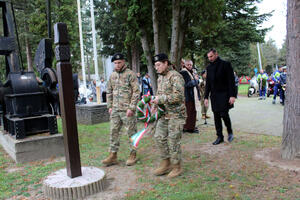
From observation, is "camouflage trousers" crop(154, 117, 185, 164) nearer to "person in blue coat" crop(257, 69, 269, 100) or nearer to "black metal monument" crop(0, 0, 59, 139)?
"black metal monument" crop(0, 0, 59, 139)

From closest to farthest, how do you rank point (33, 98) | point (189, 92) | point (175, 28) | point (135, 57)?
point (33, 98), point (189, 92), point (175, 28), point (135, 57)

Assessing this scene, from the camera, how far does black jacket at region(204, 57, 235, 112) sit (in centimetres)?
571

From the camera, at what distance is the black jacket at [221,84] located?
18.7 ft

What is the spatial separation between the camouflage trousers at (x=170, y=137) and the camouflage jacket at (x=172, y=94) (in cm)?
11

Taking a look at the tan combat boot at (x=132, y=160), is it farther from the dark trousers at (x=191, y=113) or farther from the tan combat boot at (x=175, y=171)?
the dark trousers at (x=191, y=113)

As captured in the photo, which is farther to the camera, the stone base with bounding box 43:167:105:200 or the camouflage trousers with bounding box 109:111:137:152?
the camouflage trousers with bounding box 109:111:137:152

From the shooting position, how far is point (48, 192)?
3.80m

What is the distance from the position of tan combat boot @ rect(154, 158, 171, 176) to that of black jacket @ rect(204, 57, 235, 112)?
6.59 ft

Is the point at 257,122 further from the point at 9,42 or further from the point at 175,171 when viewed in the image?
the point at 9,42

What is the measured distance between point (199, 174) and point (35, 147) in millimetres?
3675

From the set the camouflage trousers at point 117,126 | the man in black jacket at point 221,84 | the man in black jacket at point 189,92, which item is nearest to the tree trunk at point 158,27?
the man in black jacket at point 189,92

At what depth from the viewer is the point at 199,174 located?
4.35 m

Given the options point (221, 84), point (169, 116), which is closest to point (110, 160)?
point (169, 116)

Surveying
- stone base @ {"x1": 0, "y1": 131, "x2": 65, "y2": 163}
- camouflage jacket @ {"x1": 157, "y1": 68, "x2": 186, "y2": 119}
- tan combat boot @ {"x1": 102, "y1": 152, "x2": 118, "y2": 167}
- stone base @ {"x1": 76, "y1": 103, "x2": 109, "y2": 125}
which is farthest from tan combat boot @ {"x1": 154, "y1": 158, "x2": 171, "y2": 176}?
stone base @ {"x1": 76, "y1": 103, "x2": 109, "y2": 125}
